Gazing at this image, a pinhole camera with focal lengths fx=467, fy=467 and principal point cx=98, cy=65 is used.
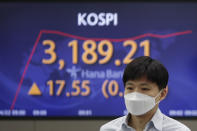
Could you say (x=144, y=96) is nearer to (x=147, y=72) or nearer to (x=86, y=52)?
(x=147, y=72)

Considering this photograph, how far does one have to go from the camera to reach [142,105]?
174 centimetres

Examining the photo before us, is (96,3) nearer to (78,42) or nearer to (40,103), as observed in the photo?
(78,42)

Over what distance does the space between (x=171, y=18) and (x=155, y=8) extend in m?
0.16

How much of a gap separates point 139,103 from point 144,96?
0.03m

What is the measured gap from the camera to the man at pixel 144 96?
5.69ft

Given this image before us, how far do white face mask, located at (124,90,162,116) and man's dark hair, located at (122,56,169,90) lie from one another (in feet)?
0.21

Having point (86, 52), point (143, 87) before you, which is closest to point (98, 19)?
point (86, 52)

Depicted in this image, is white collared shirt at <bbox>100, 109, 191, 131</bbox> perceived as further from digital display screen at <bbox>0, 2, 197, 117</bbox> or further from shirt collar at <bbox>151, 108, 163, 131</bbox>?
digital display screen at <bbox>0, 2, 197, 117</bbox>

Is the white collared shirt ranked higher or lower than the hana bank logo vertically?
lower

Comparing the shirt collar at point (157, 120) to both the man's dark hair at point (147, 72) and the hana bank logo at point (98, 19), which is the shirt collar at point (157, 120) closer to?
the man's dark hair at point (147, 72)

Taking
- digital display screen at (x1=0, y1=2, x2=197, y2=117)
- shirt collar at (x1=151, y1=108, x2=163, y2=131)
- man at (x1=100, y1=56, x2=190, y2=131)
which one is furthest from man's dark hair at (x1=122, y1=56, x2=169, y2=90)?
digital display screen at (x1=0, y1=2, x2=197, y2=117)

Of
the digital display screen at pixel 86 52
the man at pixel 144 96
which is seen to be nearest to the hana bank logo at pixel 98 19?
the digital display screen at pixel 86 52

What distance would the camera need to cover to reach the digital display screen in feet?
13.1

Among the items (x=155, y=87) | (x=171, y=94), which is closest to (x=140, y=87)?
(x=155, y=87)
